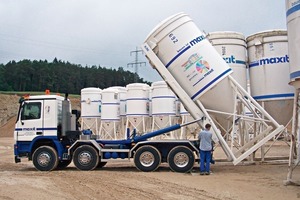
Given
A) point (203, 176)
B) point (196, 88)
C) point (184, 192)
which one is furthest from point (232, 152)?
point (184, 192)

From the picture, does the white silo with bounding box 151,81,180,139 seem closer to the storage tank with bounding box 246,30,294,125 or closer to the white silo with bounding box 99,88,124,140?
the white silo with bounding box 99,88,124,140

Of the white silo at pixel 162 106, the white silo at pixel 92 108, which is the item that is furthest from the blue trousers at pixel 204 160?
the white silo at pixel 92 108

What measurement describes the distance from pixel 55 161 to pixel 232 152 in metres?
6.49

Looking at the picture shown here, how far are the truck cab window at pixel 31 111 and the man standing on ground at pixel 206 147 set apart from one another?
6.19 m

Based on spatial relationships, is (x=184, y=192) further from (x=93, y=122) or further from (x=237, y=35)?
(x=93, y=122)

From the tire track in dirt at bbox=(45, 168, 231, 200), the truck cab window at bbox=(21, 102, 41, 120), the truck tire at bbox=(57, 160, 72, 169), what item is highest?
the truck cab window at bbox=(21, 102, 41, 120)

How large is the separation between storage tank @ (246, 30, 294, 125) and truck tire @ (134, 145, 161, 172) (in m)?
4.72

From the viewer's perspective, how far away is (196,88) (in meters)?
12.1

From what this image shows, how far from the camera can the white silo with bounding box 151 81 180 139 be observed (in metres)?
23.2

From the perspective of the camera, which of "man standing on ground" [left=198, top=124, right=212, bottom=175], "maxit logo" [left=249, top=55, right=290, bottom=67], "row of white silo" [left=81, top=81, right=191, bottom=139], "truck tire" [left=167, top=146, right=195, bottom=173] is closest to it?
"man standing on ground" [left=198, top=124, right=212, bottom=175]

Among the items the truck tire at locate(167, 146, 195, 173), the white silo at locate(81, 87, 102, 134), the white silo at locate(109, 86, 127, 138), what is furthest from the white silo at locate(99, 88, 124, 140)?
the truck tire at locate(167, 146, 195, 173)

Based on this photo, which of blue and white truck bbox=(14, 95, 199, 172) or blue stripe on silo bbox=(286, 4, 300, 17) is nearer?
blue stripe on silo bbox=(286, 4, 300, 17)

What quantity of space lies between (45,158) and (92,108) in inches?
499

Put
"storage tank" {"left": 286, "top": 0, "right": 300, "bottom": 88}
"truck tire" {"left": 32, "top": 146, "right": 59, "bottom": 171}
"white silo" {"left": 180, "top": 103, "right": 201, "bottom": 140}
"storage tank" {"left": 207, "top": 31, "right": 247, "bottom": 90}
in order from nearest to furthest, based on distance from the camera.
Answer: "storage tank" {"left": 286, "top": 0, "right": 300, "bottom": 88}
"truck tire" {"left": 32, "top": 146, "right": 59, "bottom": 171}
"storage tank" {"left": 207, "top": 31, "right": 247, "bottom": 90}
"white silo" {"left": 180, "top": 103, "right": 201, "bottom": 140}
